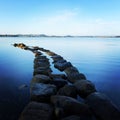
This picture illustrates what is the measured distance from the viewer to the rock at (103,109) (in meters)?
9.42

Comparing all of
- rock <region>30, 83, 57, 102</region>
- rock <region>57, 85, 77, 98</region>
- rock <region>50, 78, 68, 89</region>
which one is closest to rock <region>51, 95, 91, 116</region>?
rock <region>30, 83, 57, 102</region>

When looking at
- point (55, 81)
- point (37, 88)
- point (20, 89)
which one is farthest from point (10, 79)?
point (37, 88)

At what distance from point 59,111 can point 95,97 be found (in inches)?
97.3

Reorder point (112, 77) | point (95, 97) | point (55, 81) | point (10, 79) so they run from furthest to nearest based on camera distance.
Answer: point (112, 77)
point (10, 79)
point (55, 81)
point (95, 97)

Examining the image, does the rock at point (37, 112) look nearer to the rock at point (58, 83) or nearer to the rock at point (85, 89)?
the rock at point (85, 89)

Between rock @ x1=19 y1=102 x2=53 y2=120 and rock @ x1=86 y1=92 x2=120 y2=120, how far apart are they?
2.22 metres

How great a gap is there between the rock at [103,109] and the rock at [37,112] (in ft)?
7.29

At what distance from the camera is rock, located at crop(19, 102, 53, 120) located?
8500 millimetres

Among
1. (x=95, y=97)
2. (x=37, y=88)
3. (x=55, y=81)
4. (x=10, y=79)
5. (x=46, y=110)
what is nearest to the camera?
(x=46, y=110)

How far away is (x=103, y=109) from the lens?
9773mm

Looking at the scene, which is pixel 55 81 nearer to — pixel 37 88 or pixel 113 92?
pixel 37 88

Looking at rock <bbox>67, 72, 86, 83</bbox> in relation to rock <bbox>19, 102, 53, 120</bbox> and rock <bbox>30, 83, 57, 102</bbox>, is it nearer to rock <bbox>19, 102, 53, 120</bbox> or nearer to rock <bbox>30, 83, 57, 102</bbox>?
rock <bbox>30, 83, 57, 102</bbox>

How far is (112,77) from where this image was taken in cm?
1995

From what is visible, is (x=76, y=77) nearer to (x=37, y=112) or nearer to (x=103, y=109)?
(x=103, y=109)
